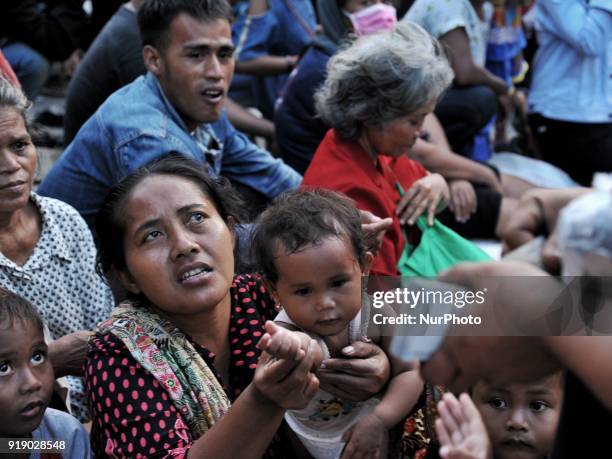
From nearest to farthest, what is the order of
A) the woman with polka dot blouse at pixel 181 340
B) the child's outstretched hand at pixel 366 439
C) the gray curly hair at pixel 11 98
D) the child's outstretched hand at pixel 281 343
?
the child's outstretched hand at pixel 281 343 → the woman with polka dot blouse at pixel 181 340 → the child's outstretched hand at pixel 366 439 → the gray curly hair at pixel 11 98

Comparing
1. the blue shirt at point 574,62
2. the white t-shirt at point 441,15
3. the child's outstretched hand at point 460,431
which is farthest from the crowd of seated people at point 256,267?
the blue shirt at point 574,62

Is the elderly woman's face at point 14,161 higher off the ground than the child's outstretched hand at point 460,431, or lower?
lower

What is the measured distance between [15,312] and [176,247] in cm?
41

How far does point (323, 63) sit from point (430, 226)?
965 millimetres

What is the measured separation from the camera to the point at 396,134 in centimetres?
312

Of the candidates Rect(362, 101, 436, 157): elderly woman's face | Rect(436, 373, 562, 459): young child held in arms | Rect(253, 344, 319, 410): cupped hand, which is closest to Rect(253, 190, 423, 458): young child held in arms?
Rect(436, 373, 562, 459): young child held in arms

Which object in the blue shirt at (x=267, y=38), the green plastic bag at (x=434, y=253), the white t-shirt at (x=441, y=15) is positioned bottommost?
the blue shirt at (x=267, y=38)

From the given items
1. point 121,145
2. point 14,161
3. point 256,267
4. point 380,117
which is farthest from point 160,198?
point 380,117

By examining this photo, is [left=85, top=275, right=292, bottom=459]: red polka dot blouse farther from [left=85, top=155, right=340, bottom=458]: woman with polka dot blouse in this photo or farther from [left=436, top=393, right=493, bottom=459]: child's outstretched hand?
[left=436, top=393, right=493, bottom=459]: child's outstretched hand

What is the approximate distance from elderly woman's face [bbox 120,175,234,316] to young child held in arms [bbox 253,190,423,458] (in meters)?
0.14

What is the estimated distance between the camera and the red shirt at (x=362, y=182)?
300 cm

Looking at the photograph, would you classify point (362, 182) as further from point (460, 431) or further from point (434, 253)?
point (460, 431)

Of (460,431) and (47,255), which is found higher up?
(460,431)

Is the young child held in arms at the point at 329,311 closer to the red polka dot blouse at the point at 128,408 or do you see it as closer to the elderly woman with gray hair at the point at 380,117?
the red polka dot blouse at the point at 128,408
